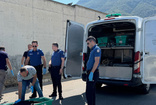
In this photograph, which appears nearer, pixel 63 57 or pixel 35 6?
pixel 63 57

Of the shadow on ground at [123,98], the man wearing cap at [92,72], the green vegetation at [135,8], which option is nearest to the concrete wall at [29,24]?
the shadow on ground at [123,98]

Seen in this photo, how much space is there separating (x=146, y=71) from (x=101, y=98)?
1.53 metres

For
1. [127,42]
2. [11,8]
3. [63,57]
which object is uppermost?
[11,8]

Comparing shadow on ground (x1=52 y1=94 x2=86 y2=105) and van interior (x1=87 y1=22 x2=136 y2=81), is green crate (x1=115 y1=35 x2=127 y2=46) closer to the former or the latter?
van interior (x1=87 y1=22 x2=136 y2=81)

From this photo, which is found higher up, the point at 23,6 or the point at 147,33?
the point at 23,6

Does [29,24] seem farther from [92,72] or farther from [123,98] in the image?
[92,72]

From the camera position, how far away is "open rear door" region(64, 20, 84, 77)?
5592mm

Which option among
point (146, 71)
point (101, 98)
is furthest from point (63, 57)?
point (146, 71)

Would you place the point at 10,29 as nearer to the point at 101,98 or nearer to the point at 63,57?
the point at 63,57

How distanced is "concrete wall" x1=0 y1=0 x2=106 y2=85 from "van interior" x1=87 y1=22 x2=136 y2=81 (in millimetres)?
3934

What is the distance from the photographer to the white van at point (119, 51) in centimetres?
480

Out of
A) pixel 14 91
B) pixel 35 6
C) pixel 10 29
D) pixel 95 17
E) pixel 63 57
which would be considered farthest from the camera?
pixel 95 17

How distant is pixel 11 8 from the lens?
823 centimetres

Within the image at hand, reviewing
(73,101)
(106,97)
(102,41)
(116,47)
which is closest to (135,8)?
(102,41)
